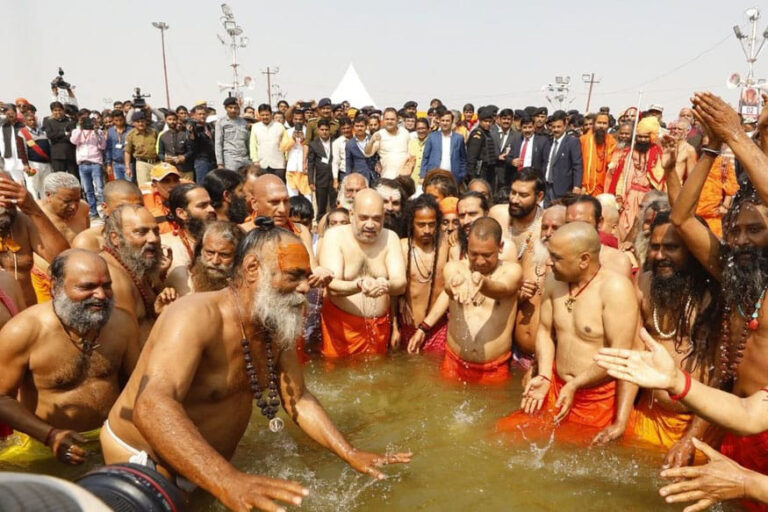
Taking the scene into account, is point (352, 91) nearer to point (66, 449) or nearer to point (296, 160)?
point (296, 160)

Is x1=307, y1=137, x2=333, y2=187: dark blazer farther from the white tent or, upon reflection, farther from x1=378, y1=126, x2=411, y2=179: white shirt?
the white tent

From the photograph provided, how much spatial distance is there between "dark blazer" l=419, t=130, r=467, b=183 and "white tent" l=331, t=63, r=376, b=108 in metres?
15.4

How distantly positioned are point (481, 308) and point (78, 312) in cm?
318

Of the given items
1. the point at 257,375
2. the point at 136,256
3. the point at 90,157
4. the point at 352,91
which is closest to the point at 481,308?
the point at 257,375

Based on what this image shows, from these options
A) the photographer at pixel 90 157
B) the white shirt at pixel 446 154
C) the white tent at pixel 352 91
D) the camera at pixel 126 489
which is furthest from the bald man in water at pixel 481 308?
the white tent at pixel 352 91

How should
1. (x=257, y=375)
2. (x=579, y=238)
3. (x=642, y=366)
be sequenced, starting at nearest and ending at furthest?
1. (x=642, y=366)
2. (x=257, y=375)
3. (x=579, y=238)

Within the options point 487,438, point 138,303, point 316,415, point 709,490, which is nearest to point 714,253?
point 709,490

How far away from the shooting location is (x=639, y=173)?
8172mm

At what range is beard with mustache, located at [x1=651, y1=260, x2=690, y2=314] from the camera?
3.81 metres

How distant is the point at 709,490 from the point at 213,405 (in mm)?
2432

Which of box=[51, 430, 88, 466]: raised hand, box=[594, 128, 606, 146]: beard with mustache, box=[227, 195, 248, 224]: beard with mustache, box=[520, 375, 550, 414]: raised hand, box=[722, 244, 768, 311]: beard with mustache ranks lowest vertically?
box=[520, 375, 550, 414]: raised hand

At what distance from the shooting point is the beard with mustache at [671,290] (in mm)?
3811

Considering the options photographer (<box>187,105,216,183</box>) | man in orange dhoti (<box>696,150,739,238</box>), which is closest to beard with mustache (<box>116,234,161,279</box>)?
man in orange dhoti (<box>696,150,739,238</box>)

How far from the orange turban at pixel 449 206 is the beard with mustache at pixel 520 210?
25.0 inches
